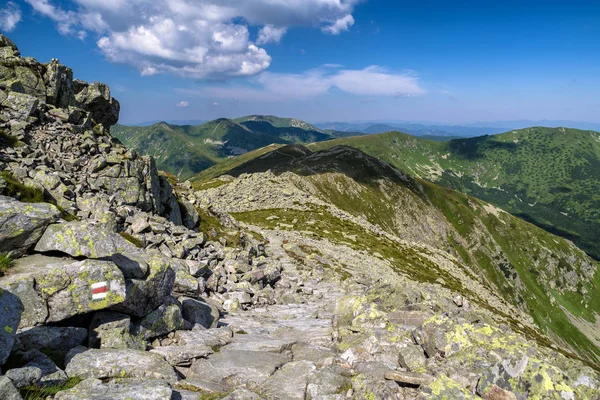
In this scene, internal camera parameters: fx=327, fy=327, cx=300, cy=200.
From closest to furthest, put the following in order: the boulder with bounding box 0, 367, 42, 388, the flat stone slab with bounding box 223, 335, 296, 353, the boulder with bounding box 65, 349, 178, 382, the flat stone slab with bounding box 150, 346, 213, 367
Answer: the boulder with bounding box 0, 367, 42, 388 < the boulder with bounding box 65, 349, 178, 382 < the flat stone slab with bounding box 150, 346, 213, 367 < the flat stone slab with bounding box 223, 335, 296, 353

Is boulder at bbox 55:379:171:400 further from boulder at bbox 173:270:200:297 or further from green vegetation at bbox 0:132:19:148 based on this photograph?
green vegetation at bbox 0:132:19:148

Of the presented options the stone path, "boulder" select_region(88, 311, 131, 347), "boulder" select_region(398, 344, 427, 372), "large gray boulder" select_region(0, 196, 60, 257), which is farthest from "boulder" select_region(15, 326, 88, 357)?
"boulder" select_region(398, 344, 427, 372)

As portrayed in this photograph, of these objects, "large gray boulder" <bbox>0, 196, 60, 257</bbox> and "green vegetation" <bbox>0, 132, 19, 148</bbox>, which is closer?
"large gray boulder" <bbox>0, 196, 60, 257</bbox>

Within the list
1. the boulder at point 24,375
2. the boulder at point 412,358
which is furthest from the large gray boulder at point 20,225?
the boulder at point 412,358

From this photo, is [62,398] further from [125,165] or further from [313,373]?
[125,165]

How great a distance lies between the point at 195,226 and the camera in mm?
47500

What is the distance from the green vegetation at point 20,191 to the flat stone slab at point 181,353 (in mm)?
17097

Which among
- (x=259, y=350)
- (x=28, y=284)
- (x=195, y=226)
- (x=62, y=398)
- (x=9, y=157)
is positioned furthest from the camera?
(x=195, y=226)

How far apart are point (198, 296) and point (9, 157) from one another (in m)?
21.2

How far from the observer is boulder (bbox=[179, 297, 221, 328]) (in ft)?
61.2

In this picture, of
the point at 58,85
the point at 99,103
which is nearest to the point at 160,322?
the point at 58,85

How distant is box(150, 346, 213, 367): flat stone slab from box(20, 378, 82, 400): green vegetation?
4022 millimetres

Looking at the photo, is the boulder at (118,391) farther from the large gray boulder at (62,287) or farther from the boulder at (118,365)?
the large gray boulder at (62,287)

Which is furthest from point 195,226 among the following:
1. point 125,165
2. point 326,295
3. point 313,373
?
point 313,373
